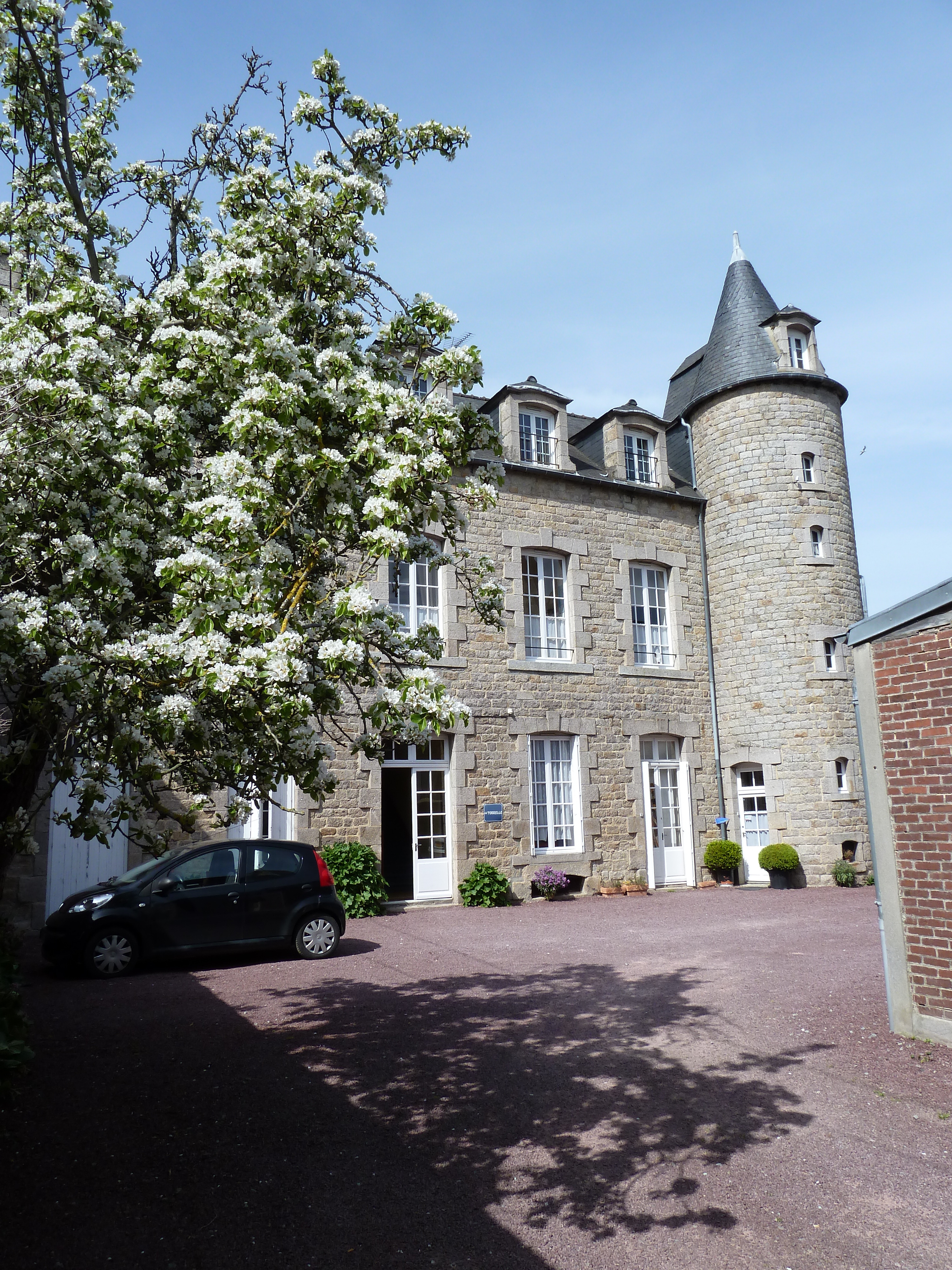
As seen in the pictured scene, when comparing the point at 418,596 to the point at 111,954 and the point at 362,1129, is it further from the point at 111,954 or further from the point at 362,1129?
the point at 362,1129

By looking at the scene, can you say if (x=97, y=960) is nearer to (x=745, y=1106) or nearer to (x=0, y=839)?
(x=0, y=839)

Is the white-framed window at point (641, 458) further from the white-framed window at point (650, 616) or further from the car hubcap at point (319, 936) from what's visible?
the car hubcap at point (319, 936)

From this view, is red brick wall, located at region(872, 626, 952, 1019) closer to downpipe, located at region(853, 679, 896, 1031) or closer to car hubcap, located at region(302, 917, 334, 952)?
downpipe, located at region(853, 679, 896, 1031)

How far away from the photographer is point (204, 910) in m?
8.57

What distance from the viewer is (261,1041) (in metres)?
6.09

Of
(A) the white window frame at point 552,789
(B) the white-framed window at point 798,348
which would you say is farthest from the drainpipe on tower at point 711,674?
(A) the white window frame at point 552,789

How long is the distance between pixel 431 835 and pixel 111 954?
6085 mm

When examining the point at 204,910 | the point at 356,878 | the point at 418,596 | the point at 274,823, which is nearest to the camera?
the point at 204,910

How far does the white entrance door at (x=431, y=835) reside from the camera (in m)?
13.5

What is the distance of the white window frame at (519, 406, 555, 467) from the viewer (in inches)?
624

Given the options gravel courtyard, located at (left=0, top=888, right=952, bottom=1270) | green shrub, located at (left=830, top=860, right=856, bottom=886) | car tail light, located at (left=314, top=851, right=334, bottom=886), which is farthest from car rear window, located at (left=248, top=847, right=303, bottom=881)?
green shrub, located at (left=830, top=860, right=856, bottom=886)

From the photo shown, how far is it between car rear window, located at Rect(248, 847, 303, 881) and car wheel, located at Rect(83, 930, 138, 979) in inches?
47.2

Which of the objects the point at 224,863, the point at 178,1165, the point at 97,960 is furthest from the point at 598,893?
the point at 178,1165

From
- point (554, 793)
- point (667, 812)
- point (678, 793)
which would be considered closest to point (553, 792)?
point (554, 793)
